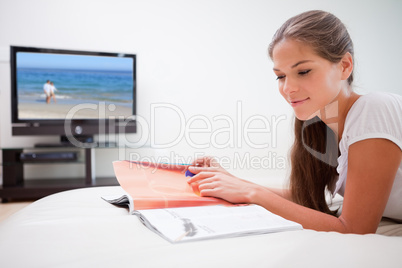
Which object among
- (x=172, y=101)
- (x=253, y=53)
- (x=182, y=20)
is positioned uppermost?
(x=182, y=20)

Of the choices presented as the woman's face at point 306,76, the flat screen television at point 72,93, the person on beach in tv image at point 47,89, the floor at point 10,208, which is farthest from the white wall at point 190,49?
the woman's face at point 306,76

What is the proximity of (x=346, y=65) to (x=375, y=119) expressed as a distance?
0.24m

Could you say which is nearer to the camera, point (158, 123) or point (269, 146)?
point (158, 123)

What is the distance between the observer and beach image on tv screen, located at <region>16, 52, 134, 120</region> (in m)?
2.80

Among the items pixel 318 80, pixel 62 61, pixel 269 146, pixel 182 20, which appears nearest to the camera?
pixel 318 80

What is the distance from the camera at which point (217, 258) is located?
1.57ft

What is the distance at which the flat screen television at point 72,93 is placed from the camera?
279 centimetres

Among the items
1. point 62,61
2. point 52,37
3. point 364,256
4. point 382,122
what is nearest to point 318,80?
point 382,122

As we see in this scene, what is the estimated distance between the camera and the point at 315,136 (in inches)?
42.9

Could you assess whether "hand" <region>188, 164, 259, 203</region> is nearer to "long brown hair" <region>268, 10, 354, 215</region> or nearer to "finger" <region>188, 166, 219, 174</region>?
"finger" <region>188, 166, 219, 174</region>

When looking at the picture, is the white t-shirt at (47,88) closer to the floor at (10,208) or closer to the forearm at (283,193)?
the floor at (10,208)

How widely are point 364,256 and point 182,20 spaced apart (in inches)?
125

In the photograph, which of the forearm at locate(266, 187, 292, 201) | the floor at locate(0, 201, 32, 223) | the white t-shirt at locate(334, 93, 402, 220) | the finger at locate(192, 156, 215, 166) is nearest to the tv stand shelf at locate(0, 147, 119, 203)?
the floor at locate(0, 201, 32, 223)

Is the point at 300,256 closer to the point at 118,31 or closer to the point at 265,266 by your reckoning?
the point at 265,266
